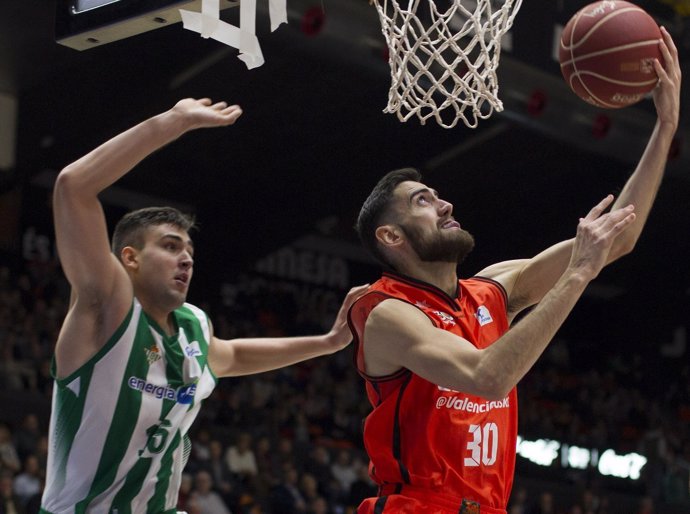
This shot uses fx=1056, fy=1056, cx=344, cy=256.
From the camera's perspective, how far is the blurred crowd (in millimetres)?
11062

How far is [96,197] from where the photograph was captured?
10.9 feet

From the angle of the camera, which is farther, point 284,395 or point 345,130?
point 345,130

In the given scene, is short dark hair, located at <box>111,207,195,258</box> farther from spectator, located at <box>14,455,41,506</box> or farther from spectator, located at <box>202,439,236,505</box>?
spectator, located at <box>202,439,236,505</box>

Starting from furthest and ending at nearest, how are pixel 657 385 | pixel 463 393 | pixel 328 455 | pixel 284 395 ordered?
pixel 657 385, pixel 284 395, pixel 328 455, pixel 463 393

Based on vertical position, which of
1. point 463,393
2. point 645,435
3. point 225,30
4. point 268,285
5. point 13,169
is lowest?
point 645,435

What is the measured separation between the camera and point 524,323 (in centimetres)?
323

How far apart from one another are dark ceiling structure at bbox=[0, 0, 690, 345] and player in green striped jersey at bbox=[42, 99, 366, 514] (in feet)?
22.2

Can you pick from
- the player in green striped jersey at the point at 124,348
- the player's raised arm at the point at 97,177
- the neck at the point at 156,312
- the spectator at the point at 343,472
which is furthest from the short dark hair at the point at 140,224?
the spectator at the point at 343,472

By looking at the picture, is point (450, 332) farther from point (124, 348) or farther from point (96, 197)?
point (96, 197)

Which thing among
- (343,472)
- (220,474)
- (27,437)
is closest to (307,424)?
(343,472)

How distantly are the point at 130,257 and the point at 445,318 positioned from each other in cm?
116

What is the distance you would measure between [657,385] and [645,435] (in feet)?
12.9

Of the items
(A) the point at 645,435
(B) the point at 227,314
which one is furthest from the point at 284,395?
(A) the point at 645,435

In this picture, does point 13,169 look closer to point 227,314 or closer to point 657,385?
point 227,314
